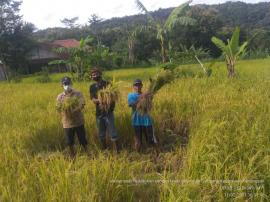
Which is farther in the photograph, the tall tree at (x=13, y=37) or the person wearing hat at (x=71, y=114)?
the tall tree at (x=13, y=37)

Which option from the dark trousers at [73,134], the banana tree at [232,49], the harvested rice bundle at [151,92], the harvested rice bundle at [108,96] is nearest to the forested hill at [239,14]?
the banana tree at [232,49]

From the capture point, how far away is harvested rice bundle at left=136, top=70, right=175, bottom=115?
4219 millimetres

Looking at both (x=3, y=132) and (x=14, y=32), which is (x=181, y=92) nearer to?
(x=3, y=132)

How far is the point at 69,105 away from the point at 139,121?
0.96 m

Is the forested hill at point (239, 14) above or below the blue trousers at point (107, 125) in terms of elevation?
above

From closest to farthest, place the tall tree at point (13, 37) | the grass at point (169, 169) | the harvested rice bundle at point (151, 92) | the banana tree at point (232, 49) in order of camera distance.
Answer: the grass at point (169, 169) → the harvested rice bundle at point (151, 92) → the banana tree at point (232, 49) → the tall tree at point (13, 37)

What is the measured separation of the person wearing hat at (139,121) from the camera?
4.33 meters

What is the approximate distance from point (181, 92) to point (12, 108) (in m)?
3.77

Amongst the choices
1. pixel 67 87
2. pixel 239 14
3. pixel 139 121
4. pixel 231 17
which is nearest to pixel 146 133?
pixel 139 121

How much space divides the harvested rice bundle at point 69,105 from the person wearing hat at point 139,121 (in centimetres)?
72

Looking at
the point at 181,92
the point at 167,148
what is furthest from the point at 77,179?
the point at 181,92

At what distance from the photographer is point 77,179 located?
2818 mm

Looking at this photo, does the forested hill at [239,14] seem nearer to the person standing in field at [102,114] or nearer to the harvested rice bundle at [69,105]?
the person standing in field at [102,114]

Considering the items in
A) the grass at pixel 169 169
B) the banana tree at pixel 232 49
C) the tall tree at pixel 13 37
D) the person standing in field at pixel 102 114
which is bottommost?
the grass at pixel 169 169
